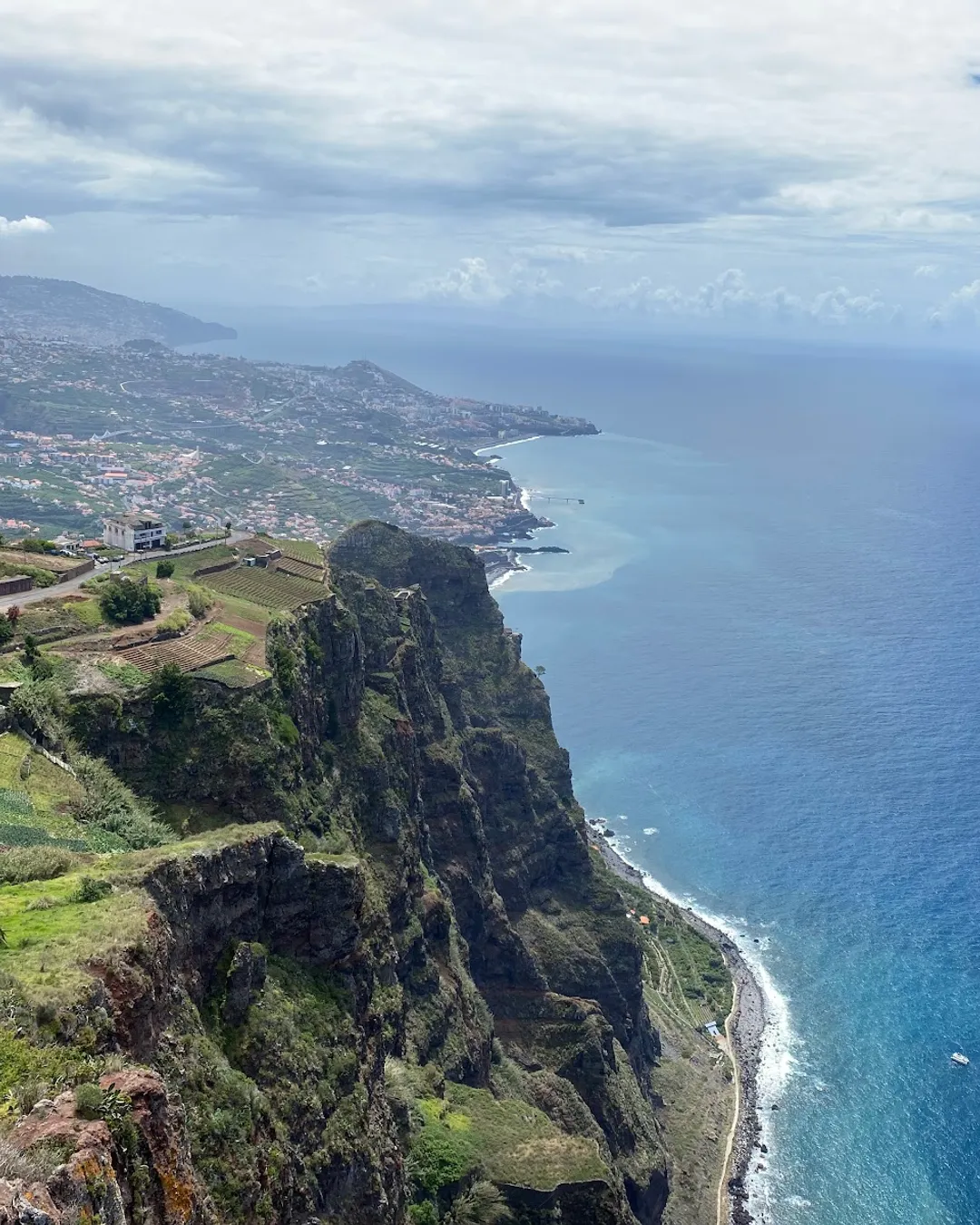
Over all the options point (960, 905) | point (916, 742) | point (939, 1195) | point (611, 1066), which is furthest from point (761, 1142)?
point (916, 742)

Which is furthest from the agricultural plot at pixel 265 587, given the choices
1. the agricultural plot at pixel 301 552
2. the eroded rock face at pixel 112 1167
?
the eroded rock face at pixel 112 1167

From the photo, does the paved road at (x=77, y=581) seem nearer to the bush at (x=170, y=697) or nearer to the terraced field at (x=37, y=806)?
the bush at (x=170, y=697)

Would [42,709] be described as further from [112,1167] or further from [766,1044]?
[766,1044]

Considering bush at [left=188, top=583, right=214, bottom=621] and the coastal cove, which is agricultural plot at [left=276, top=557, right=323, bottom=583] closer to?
bush at [left=188, top=583, right=214, bottom=621]

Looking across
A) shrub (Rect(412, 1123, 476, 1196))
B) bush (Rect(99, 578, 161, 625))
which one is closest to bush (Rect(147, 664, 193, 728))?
bush (Rect(99, 578, 161, 625))

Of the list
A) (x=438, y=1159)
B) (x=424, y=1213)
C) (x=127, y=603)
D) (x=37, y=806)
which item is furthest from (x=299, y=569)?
(x=424, y=1213)
